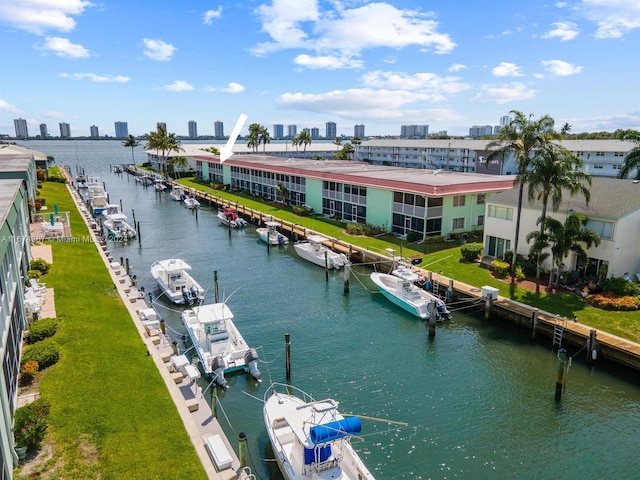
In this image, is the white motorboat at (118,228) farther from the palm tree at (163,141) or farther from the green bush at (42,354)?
the palm tree at (163,141)

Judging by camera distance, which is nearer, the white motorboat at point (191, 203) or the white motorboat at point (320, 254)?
the white motorboat at point (320, 254)

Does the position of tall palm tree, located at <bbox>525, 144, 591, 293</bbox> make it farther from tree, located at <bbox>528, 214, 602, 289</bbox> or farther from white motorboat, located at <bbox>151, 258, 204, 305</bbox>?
white motorboat, located at <bbox>151, 258, 204, 305</bbox>

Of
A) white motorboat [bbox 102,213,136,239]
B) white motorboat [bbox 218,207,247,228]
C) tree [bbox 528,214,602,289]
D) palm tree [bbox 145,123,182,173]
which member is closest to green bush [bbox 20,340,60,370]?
tree [bbox 528,214,602,289]

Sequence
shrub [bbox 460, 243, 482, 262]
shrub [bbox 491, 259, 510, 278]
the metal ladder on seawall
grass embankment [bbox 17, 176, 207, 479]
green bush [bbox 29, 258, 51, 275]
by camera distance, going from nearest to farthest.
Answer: grass embankment [bbox 17, 176, 207, 479]
the metal ladder on seawall
green bush [bbox 29, 258, 51, 275]
shrub [bbox 491, 259, 510, 278]
shrub [bbox 460, 243, 482, 262]

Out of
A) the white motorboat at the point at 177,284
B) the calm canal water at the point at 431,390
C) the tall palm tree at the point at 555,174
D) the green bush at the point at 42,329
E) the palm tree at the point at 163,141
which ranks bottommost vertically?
the calm canal water at the point at 431,390

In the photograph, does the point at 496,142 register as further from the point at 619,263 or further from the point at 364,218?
the point at 364,218

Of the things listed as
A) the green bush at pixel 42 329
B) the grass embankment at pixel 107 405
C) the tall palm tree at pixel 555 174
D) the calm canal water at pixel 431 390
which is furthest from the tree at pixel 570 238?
the green bush at pixel 42 329
